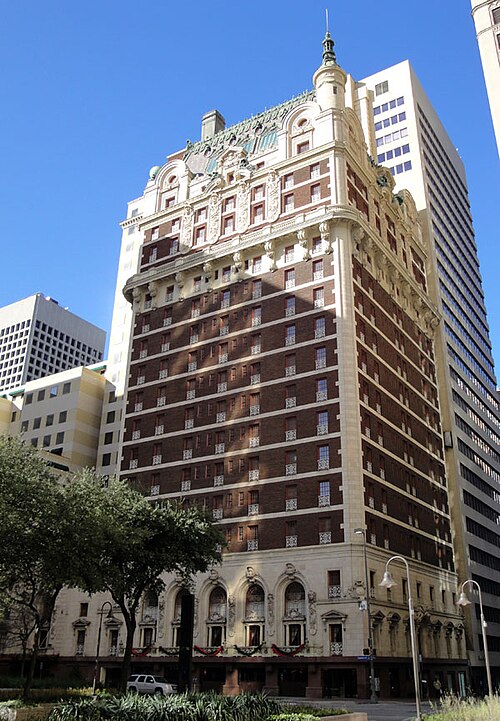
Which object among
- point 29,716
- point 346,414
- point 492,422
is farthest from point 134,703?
point 492,422

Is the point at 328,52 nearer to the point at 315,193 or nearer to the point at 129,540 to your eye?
the point at 315,193

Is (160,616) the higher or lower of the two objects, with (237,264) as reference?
lower

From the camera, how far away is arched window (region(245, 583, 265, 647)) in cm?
5753

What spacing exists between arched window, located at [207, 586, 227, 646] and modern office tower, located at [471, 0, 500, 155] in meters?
45.0

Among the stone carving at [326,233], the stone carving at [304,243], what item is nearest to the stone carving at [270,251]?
the stone carving at [304,243]

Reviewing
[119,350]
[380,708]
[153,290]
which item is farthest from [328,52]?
[380,708]

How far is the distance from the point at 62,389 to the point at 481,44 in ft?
222

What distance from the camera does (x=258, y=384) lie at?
66250mm

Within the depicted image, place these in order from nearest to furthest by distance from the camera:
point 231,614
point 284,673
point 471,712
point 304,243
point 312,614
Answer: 1. point 471,712
2. point 312,614
3. point 284,673
4. point 231,614
5. point 304,243

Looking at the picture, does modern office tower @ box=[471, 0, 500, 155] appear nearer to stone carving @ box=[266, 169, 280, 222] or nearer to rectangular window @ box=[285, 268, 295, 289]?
rectangular window @ box=[285, 268, 295, 289]

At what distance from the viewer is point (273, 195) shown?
73.9 meters

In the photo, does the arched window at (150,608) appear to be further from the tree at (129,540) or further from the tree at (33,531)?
the tree at (33,531)

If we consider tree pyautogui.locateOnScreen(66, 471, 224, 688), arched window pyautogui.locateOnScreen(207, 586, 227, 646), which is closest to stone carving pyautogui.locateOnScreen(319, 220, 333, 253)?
tree pyautogui.locateOnScreen(66, 471, 224, 688)

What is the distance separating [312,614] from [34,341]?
475 feet
